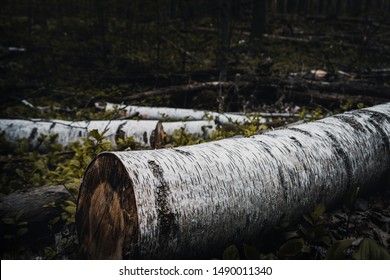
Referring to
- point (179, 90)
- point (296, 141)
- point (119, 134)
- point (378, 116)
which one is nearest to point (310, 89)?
point (179, 90)

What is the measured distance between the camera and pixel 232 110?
24.3 feet

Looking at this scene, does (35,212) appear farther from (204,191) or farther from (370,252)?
(370,252)

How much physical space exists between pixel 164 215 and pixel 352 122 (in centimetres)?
196

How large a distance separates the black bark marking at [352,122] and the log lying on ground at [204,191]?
33 centimetres

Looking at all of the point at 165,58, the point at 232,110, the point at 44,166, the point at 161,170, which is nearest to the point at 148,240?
the point at 161,170

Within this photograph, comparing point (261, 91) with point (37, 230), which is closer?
point (37, 230)

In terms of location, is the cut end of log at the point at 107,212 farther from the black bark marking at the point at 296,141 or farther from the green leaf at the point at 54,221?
the black bark marking at the point at 296,141

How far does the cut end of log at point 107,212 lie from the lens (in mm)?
1569

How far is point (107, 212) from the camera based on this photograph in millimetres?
1705

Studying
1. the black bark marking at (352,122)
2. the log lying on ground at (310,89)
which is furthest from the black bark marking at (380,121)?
the log lying on ground at (310,89)

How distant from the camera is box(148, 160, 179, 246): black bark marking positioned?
5.11ft

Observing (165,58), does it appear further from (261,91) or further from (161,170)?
(161,170)
